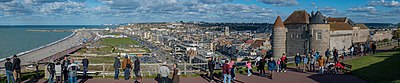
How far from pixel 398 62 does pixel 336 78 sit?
14.8 ft

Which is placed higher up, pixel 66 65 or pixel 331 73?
pixel 66 65

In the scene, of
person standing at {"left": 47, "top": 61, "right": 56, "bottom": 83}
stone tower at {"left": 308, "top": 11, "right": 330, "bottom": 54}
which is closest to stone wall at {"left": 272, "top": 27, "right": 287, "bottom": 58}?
stone tower at {"left": 308, "top": 11, "right": 330, "bottom": 54}

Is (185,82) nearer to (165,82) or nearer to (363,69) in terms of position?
(165,82)

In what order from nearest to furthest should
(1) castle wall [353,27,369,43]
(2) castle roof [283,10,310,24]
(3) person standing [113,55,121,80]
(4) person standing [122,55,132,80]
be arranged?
(4) person standing [122,55,132,80] < (3) person standing [113,55,121,80] < (2) castle roof [283,10,310,24] < (1) castle wall [353,27,369,43]

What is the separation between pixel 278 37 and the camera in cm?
3025

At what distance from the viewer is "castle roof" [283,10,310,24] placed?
97.0 ft

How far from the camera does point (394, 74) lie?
13.5 m

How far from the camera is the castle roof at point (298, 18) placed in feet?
97.0

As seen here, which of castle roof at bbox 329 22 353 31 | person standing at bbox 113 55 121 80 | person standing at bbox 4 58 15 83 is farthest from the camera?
castle roof at bbox 329 22 353 31

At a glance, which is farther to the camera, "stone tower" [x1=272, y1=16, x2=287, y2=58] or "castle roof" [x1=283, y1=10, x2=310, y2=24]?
"stone tower" [x1=272, y1=16, x2=287, y2=58]

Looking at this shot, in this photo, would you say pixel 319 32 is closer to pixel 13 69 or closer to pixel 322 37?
pixel 322 37

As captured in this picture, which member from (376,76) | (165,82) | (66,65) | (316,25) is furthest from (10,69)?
(316,25)

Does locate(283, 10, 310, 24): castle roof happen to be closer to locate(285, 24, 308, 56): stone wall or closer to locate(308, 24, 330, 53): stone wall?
locate(285, 24, 308, 56): stone wall

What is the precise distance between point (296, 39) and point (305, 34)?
0.96 metres
